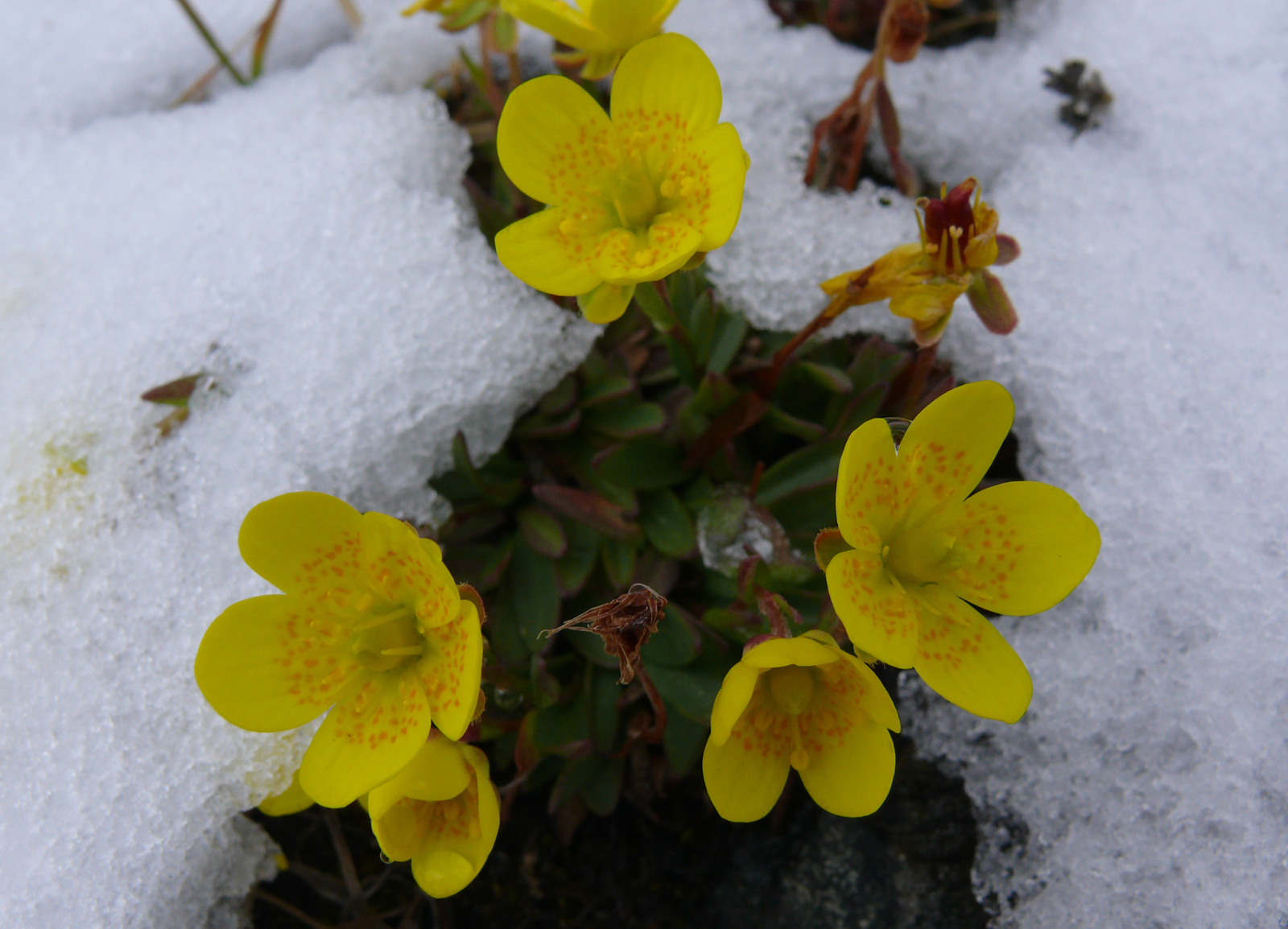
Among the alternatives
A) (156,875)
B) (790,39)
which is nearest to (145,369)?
(156,875)

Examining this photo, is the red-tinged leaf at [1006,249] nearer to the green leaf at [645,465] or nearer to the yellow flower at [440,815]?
the green leaf at [645,465]

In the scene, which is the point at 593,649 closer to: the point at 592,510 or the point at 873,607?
the point at 592,510

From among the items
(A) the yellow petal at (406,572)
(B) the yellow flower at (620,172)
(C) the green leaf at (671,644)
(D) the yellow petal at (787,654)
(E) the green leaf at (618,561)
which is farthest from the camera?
(E) the green leaf at (618,561)

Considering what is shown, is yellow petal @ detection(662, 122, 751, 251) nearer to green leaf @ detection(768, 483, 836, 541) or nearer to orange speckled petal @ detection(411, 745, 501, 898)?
green leaf @ detection(768, 483, 836, 541)

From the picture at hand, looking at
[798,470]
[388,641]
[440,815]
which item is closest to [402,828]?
[440,815]

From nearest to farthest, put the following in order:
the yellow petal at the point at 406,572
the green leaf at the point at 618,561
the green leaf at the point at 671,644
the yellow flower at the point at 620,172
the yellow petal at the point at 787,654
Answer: the yellow petal at the point at 787,654 < the yellow petal at the point at 406,572 < the yellow flower at the point at 620,172 < the green leaf at the point at 671,644 < the green leaf at the point at 618,561

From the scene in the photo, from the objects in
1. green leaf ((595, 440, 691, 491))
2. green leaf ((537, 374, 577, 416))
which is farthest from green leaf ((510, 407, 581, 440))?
green leaf ((595, 440, 691, 491))

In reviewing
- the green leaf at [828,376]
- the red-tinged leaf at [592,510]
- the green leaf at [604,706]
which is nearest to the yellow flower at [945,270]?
the green leaf at [828,376]
